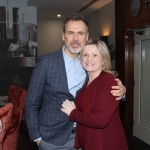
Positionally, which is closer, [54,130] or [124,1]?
[54,130]

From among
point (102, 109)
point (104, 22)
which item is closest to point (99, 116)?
point (102, 109)

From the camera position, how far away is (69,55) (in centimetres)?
164

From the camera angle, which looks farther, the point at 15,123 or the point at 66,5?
the point at 66,5

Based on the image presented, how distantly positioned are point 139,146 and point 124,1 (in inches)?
106

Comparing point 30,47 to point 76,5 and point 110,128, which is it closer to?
point 76,5

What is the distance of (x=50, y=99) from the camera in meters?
1.57

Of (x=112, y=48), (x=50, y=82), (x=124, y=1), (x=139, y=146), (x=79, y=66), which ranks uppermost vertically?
(x=124, y=1)

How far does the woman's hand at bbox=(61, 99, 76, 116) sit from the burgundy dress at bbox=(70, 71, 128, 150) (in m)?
0.03

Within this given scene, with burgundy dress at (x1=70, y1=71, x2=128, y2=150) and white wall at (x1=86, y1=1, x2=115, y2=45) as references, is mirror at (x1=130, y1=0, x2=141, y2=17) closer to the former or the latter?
white wall at (x1=86, y1=1, x2=115, y2=45)

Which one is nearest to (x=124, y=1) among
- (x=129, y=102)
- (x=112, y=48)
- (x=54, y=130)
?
(x=112, y=48)

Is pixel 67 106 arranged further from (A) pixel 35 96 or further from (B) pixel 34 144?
(B) pixel 34 144

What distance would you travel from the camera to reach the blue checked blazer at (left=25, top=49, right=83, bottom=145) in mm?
1528

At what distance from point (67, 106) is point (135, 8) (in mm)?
3202

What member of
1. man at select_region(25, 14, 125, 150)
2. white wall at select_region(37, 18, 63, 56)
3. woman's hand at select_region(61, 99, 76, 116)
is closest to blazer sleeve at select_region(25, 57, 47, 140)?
man at select_region(25, 14, 125, 150)
